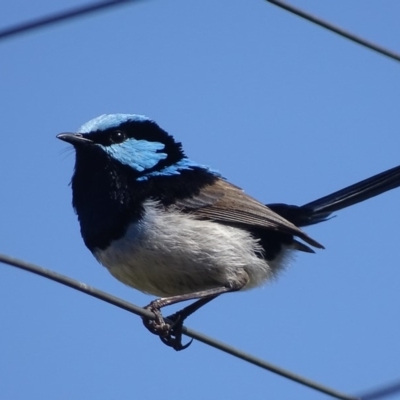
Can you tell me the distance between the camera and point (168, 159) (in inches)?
269

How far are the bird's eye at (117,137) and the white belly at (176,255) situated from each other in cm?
57

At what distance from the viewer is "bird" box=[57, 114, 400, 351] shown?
6289 millimetres

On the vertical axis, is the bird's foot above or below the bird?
Result: below

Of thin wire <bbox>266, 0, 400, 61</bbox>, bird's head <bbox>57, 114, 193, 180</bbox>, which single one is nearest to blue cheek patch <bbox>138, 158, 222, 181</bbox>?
bird's head <bbox>57, 114, 193, 180</bbox>

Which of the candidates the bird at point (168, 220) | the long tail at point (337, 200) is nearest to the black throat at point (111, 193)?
the bird at point (168, 220)

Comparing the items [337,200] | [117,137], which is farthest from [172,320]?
[337,200]

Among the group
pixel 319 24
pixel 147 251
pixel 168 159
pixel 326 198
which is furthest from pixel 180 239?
pixel 319 24

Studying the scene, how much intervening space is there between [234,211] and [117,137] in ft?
2.80

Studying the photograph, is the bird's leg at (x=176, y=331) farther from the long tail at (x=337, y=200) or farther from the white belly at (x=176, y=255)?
the long tail at (x=337, y=200)

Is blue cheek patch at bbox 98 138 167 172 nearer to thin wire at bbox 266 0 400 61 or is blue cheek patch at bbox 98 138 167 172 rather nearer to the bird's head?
the bird's head

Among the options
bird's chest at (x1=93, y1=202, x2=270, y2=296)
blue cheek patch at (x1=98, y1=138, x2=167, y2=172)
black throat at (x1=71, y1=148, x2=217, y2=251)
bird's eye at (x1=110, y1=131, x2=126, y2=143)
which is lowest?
bird's chest at (x1=93, y1=202, x2=270, y2=296)

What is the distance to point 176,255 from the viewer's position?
6.34 meters

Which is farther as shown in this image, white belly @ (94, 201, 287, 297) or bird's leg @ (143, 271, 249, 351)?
white belly @ (94, 201, 287, 297)

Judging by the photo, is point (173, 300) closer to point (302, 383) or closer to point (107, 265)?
point (107, 265)
